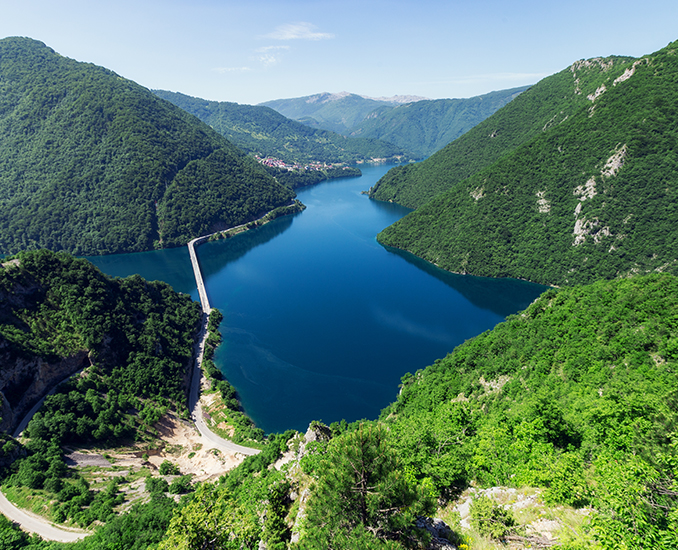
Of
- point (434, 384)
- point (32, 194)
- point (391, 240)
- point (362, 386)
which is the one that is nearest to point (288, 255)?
point (391, 240)

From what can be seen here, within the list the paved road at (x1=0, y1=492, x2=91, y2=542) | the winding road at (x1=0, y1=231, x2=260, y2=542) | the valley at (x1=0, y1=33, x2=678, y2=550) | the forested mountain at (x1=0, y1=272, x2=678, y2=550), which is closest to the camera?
the forested mountain at (x1=0, y1=272, x2=678, y2=550)

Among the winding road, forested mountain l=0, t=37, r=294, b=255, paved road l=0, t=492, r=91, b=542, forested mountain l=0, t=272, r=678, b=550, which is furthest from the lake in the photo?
paved road l=0, t=492, r=91, b=542

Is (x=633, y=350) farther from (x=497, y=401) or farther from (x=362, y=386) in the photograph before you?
(x=362, y=386)

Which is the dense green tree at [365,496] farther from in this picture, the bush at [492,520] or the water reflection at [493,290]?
the water reflection at [493,290]

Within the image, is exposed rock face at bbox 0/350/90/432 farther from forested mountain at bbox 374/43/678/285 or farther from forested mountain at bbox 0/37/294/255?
forested mountain at bbox 374/43/678/285

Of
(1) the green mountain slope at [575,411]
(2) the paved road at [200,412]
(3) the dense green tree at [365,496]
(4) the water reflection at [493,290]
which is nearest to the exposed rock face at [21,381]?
(2) the paved road at [200,412]

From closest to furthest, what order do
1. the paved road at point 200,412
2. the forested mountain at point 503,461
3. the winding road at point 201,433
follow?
1. the forested mountain at point 503,461
2. the winding road at point 201,433
3. the paved road at point 200,412
